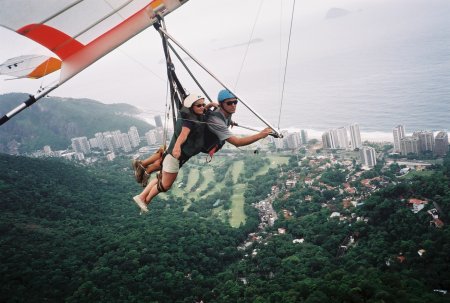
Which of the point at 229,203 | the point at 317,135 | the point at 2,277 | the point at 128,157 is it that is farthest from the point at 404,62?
the point at 2,277

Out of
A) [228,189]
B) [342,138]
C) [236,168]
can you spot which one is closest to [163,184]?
[228,189]

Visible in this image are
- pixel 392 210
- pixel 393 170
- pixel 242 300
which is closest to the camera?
pixel 242 300

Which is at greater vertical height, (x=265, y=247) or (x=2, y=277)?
(x=2, y=277)

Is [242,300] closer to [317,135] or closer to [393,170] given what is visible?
[393,170]

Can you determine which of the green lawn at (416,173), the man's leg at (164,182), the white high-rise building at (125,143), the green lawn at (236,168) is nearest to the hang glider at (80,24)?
the man's leg at (164,182)

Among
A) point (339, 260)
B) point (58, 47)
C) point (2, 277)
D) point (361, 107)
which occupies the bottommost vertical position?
point (339, 260)

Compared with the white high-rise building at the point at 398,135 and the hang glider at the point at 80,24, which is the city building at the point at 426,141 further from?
the hang glider at the point at 80,24
